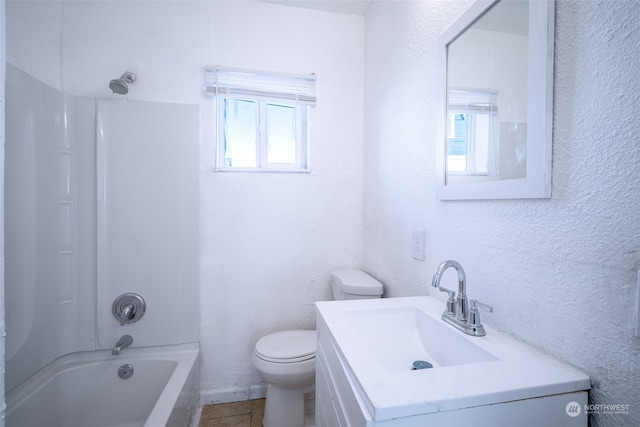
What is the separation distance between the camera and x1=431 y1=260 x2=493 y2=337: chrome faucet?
77 centimetres

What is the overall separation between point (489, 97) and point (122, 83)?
5.53 ft

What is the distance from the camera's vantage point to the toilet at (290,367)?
1352 millimetres

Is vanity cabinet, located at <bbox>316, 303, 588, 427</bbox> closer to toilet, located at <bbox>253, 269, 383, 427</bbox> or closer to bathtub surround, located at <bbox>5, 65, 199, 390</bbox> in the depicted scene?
toilet, located at <bbox>253, 269, 383, 427</bbox>

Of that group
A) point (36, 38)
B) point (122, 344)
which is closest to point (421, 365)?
point (122, 344)

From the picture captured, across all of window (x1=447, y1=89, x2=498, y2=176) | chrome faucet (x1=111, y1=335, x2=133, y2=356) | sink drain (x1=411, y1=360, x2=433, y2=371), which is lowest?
chrome faucet (x1=111, y1=335, x2=133, y2=356)

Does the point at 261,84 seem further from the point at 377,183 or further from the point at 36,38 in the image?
the point at 36,38

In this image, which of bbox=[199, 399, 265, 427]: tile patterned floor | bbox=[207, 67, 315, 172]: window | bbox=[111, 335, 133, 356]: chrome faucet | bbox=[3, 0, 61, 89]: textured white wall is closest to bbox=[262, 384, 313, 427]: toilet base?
bbox=[199, 399, 265, 427]: tile patterned floor

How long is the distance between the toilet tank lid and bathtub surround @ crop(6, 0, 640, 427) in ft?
0.28

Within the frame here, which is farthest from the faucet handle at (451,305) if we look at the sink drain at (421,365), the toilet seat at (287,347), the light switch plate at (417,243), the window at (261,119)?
the window at (261,119)

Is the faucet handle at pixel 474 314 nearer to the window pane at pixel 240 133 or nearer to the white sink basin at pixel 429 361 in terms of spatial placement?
the white sink basin at pixel 429 361

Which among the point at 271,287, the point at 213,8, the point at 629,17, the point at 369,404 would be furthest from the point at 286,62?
the point at 369,404

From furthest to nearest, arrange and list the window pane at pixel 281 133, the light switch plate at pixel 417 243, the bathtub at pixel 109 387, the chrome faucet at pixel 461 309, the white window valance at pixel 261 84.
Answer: the window pane at pixel 281 133
the white window valance at pixel 261 84
the bathtub at pixel 109 387
the light switch plate at pixel 417 243
the chrome faucet at pixel 461 309

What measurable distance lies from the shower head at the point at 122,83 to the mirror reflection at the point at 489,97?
157 cm

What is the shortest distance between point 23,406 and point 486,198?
6.78 ft
